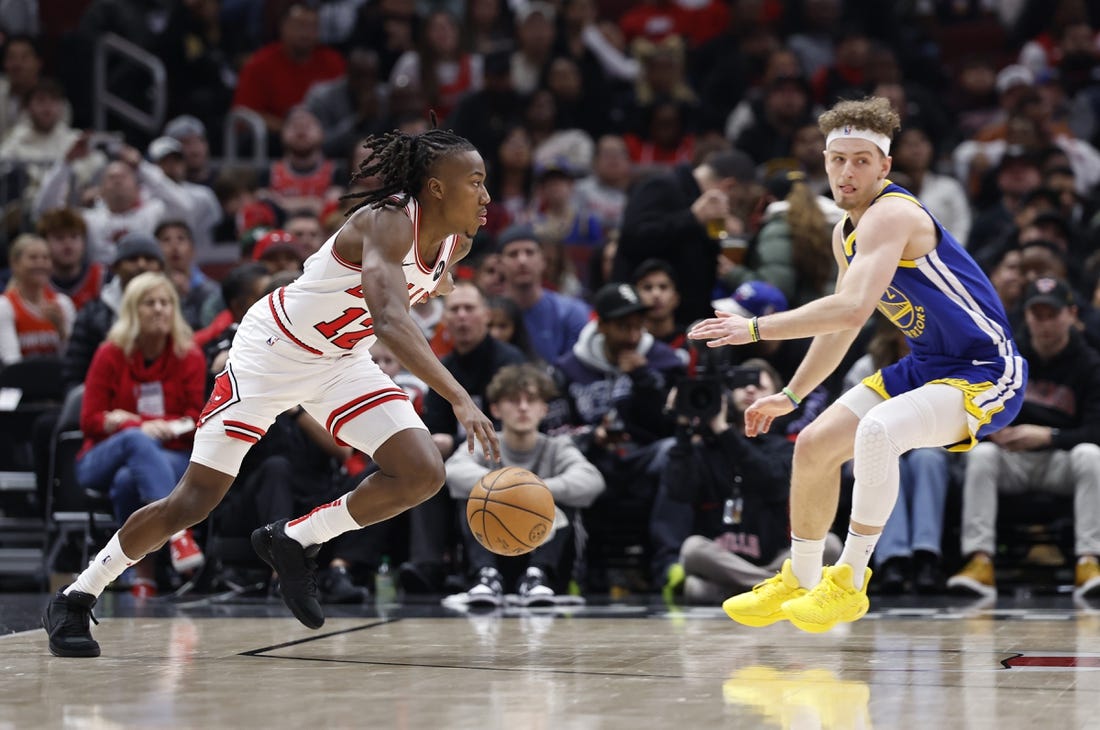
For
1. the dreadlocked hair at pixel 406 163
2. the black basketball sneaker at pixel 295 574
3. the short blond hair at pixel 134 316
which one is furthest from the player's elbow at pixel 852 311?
the short blond hair at pixel 134 316

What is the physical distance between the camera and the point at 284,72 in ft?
45.9

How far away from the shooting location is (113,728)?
4.04 m

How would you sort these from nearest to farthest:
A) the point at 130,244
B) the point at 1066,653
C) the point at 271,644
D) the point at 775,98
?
1. the point at 1066,653
2. the point at 271,644
3. the point at 130,244
4. the point at 775,98

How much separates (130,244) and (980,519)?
5336 millimetres

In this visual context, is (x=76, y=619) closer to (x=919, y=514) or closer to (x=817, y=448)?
(x=817, y=448)

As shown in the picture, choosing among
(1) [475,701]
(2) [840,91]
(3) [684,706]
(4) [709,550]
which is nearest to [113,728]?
(1) [475,701]

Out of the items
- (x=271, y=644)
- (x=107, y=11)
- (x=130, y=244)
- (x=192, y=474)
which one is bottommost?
(x=271, y=644)

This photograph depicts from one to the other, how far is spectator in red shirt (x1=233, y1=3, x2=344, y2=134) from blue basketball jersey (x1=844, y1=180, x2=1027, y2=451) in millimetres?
9045

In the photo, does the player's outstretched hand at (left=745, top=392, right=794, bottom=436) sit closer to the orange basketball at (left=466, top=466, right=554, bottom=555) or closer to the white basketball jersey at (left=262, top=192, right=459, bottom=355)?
the orange basketball at (left=466, top=466, right=554, bottom=555)

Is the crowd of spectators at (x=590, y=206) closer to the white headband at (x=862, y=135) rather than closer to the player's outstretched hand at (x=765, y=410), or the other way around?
the white headband at (x=862, y=135)

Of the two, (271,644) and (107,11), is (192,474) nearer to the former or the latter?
→ (271,644)

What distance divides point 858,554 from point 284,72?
9.63 metres

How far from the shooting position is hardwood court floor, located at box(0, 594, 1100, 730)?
13.7 feet

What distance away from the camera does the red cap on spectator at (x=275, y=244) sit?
9.41 meters
